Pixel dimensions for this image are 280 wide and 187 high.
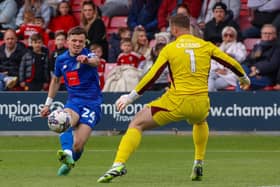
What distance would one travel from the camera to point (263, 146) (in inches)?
779

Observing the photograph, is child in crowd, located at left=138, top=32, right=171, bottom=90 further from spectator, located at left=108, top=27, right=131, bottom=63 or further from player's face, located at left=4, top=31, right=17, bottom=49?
player's face, located at left=4, top=31, right=17, bottom=49

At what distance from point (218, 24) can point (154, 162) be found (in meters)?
8.35

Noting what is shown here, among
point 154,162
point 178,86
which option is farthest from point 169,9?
point 178,86

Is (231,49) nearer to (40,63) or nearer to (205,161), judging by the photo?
(40,63)

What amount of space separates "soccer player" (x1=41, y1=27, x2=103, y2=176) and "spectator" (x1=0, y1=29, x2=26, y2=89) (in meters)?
9.87

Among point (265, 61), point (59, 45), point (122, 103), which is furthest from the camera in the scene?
point (59, 45)

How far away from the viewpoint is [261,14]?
79.4 feet

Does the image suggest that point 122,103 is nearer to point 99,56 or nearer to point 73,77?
point 73,77

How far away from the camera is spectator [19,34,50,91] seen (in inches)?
940

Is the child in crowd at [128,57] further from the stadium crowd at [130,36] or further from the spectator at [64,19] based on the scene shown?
the spectator at [64,19]

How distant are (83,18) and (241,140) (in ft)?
17.5

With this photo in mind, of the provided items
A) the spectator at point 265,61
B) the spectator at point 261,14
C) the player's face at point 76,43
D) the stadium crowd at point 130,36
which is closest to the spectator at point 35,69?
the stadium crowd at point 130,36

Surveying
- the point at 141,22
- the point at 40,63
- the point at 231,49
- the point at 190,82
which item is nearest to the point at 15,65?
the point at 40,63

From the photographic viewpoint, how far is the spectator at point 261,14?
79.0ft
